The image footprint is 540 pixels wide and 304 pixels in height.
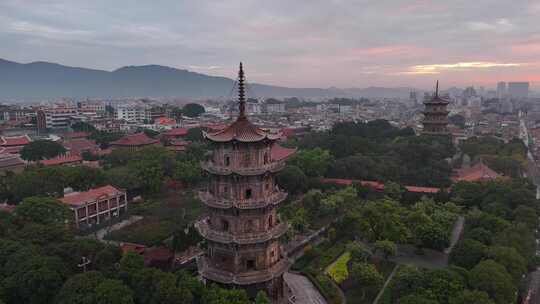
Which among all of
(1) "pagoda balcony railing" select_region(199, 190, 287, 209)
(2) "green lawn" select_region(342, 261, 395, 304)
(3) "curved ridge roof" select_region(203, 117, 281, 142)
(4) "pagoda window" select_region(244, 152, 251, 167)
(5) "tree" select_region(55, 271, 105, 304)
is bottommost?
(2) "green lawn" select_region(342, 261, 395, 304)

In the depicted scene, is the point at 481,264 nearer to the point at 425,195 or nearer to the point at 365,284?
the point at 365,284

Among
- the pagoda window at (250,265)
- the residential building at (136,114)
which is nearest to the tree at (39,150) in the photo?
the pagoda window at (250,265)

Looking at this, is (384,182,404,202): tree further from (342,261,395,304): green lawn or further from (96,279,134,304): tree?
(96,279,134,304): tree

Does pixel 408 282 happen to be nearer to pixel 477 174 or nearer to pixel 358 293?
pixel 358 293

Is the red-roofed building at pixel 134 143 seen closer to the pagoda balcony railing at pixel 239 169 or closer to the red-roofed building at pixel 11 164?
the red-roofed building at pixel 11 164

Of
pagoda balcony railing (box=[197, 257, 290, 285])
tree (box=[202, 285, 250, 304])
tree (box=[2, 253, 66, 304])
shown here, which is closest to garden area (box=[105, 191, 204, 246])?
tree (box=[2, 253, 66, 304])
